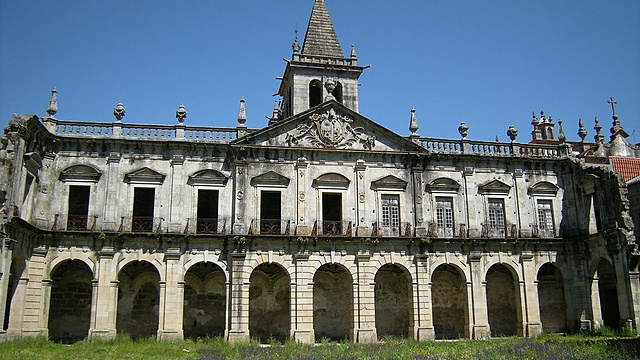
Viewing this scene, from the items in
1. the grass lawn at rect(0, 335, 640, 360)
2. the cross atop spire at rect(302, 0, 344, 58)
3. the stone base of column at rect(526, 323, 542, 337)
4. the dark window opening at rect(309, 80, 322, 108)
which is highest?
the cross atop spire at rect(302, 0, 344, 58)

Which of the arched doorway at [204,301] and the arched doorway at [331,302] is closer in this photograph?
the arched doorway at [204,301]

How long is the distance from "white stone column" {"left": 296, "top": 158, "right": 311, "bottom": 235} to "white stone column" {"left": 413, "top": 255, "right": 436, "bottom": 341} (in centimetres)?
526

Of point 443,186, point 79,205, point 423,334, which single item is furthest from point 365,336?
point 79,205

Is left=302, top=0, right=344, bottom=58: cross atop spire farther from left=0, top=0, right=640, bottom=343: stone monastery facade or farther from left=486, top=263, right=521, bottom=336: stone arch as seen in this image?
Result: left=486, top=263, right=521, bottom=336: stone arch

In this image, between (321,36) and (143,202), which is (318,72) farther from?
(143,202)

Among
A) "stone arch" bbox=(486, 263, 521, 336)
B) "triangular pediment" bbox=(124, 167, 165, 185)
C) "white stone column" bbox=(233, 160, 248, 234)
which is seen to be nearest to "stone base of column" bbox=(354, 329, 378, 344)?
"white stone column" bbox=(233, 160, 248, 234)

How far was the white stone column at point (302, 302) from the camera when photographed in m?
24.8

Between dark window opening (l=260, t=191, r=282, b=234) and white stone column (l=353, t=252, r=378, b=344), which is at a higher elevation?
dark window opening (l=260, t=191, r=282, b=234)

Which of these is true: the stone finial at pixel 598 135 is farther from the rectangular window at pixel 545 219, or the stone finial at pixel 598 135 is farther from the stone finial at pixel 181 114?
the stone finial at pixel 181 114

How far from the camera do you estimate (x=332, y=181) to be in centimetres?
2684

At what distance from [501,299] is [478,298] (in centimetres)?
295

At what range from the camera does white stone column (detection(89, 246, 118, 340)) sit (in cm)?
2369

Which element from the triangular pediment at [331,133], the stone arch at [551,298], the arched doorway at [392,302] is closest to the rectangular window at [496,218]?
the stone arch at [551,298]

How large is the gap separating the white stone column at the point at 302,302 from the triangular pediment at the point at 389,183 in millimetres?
4624
